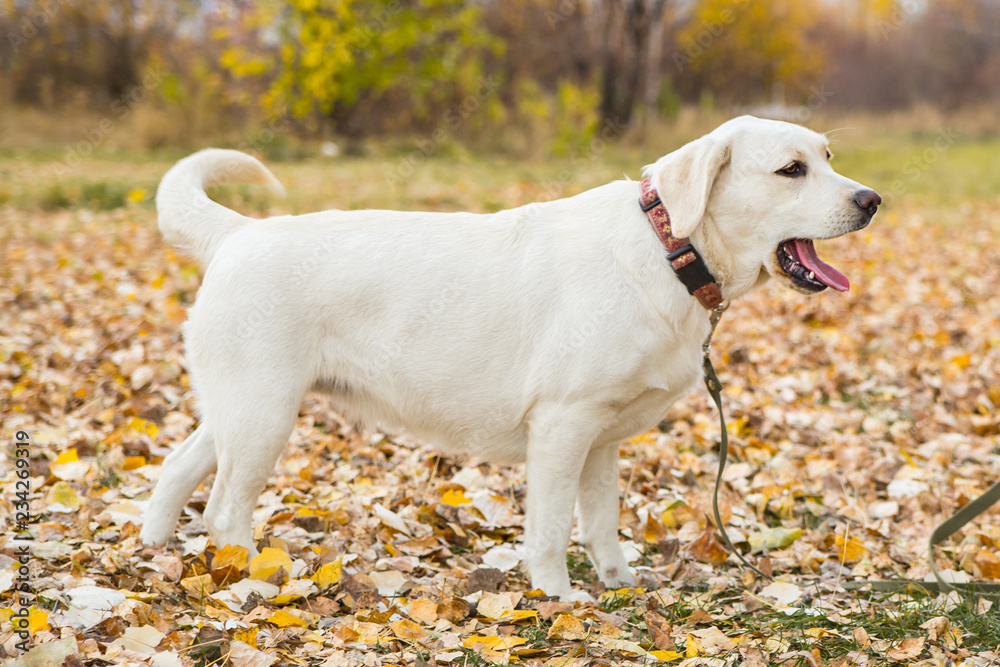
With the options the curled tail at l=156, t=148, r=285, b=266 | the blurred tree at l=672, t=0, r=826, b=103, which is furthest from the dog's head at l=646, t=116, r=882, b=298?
the blurred tree at l=672, t=0, r=826, b=103

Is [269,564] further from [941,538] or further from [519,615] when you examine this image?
[941,538]

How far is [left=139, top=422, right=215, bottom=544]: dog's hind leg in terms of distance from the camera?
3240 millimetres

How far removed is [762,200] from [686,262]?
340 millimetres

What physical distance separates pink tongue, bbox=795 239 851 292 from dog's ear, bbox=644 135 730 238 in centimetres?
38

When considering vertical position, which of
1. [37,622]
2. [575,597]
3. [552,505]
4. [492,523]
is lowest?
[492,523]

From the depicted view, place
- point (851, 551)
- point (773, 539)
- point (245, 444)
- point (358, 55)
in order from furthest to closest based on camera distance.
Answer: point (358, 55)
point (773, 539)
point (851, 551)
point (245, 444)

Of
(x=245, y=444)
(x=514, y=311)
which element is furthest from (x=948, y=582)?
(x=245, y=444)

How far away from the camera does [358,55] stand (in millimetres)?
16938

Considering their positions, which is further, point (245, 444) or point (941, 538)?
point (941, 538)

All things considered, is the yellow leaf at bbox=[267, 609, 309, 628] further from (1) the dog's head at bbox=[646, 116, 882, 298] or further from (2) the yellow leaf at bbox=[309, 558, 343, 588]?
(1) the dog's head at bbox=[646, 116, 882, 298]

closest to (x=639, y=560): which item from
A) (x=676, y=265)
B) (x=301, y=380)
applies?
(x=676, y=265)

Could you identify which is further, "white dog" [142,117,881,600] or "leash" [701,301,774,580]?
"leash" [701,301,774,580]

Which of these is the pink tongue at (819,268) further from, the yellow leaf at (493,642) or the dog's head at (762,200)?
the yellow leaf at (493,642)

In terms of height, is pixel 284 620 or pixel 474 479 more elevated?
pixel 284 620
